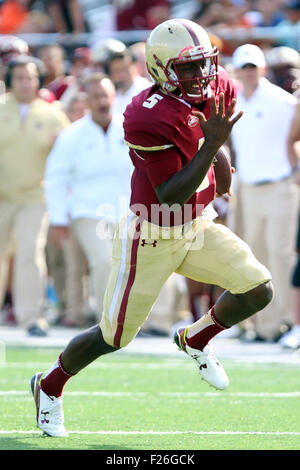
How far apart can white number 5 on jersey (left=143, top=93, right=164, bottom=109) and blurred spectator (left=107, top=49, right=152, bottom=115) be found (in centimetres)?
429

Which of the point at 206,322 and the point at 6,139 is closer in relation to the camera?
the point at 206,322

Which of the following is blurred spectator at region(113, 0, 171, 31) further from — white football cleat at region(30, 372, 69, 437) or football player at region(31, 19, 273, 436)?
white football cleat at region(30, 372, 69, 437)

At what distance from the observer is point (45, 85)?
11.2 m

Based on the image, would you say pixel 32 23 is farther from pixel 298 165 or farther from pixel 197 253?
pixel 197 253

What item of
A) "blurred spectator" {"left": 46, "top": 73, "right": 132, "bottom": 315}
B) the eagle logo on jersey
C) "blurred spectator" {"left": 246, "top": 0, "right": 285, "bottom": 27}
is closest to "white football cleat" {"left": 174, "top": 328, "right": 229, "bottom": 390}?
the eagle logo on jersey

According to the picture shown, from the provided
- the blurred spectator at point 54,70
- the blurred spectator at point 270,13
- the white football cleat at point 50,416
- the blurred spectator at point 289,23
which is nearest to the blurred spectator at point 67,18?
the blurred spectator at point 54,70

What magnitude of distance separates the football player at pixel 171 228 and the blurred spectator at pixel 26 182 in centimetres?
398

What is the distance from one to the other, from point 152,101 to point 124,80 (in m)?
4.42

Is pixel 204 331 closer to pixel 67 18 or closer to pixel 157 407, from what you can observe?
pixel 157 407

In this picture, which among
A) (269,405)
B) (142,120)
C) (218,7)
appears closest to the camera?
(142,120)

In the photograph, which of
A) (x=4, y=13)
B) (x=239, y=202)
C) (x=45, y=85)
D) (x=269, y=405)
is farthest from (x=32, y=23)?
(x=269, y=405)

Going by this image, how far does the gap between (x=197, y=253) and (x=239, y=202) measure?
3.96 metres

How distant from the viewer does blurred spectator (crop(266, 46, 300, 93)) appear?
8875 mm
